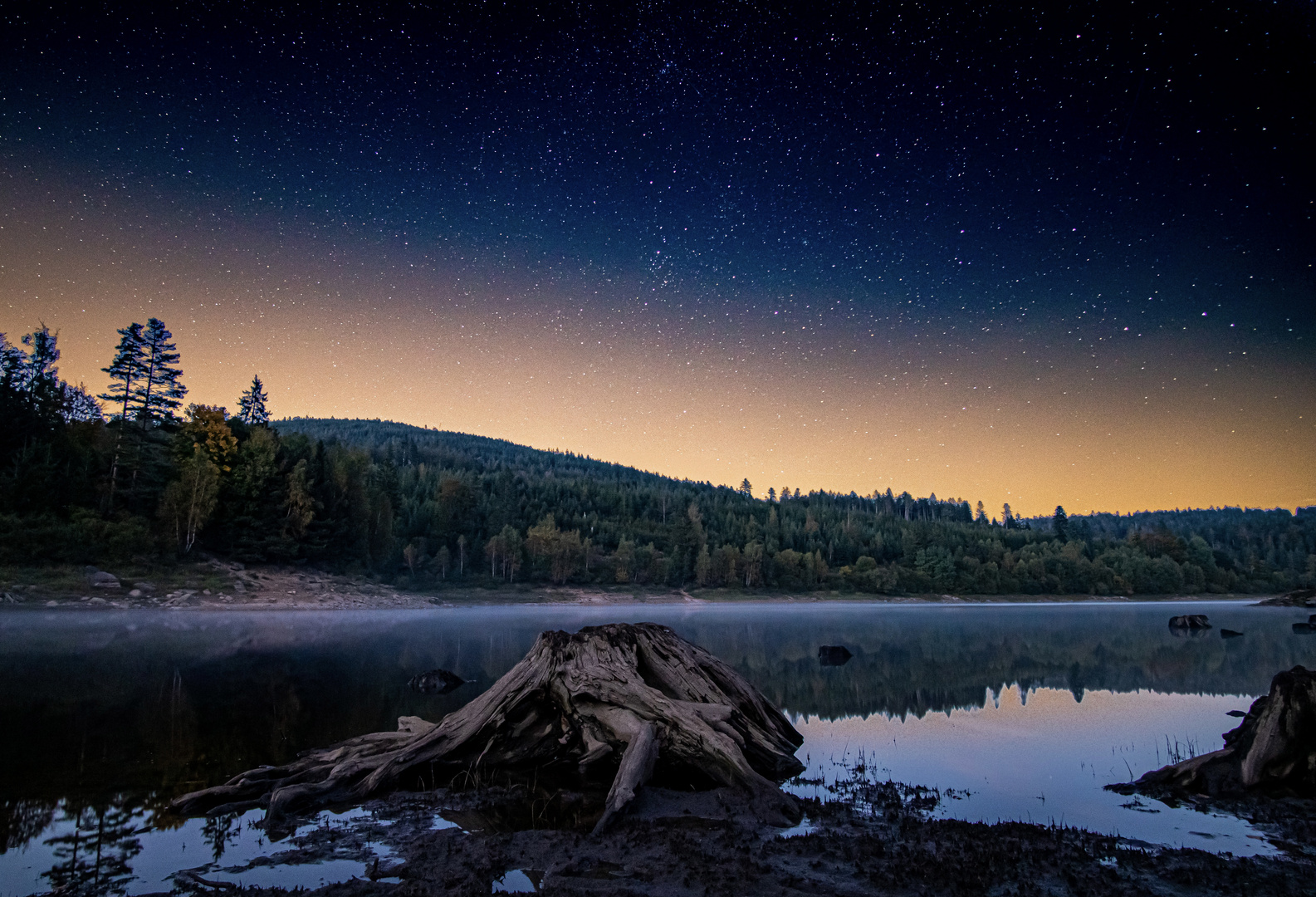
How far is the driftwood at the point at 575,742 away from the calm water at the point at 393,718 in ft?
3.58

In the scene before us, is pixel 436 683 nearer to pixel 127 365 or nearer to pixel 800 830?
pixel 800 830

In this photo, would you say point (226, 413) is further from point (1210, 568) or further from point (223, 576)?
point (1210, 568)

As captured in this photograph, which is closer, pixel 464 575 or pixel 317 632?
pixel 317 632

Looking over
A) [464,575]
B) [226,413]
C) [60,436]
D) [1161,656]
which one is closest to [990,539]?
[464,575]

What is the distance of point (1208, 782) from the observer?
401 inches

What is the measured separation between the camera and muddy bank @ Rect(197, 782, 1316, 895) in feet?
21.1

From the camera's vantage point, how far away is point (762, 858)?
23.9 ft

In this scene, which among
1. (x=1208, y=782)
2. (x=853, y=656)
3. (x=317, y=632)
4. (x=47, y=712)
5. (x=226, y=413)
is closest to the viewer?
(x=1208, y=782)

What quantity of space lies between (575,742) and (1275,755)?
34.4 ft

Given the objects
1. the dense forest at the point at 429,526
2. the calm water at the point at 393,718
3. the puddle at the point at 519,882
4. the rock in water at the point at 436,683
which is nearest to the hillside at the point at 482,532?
the dense forest at the point at 429,526

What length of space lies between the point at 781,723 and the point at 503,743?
18.7ft

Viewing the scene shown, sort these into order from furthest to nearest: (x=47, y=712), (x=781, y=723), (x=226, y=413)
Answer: (x=226, y=413)
(x=47, y=712)
(x=781, y=723)

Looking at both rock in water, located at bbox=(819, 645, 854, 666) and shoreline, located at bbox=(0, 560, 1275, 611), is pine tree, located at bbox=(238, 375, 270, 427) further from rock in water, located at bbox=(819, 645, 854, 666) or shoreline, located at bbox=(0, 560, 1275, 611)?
rock in water, located at bbox=(819, 645, 854, 666)

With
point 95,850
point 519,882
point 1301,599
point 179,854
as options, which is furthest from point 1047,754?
point 1301,599
